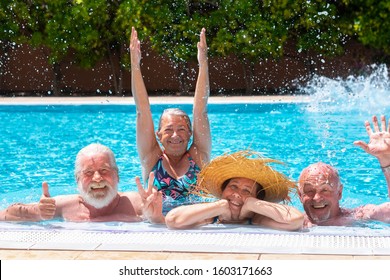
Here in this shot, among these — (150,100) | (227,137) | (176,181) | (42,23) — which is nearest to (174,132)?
(176,181)

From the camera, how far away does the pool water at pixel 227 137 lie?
7633mm

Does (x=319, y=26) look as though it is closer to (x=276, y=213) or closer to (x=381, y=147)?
(x=381, y=147)

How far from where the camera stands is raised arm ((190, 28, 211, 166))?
5.05 metres

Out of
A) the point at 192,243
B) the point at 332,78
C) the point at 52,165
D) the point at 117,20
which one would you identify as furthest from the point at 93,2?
the point at 192,243

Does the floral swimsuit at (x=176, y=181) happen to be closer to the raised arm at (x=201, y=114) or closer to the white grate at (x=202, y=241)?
the raised arm at (x=201, y=114)

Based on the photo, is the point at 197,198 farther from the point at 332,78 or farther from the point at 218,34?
the point at 332,78

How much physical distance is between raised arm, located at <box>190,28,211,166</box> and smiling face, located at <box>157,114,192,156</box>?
8 centimetres

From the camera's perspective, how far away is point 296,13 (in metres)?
16.1

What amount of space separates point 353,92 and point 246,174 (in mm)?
11663

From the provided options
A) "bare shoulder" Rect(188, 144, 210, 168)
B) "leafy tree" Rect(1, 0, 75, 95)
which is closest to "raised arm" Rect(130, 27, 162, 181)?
"bare shoulder" Rect(188, 144, 210, 168)

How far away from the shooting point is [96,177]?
437 cm

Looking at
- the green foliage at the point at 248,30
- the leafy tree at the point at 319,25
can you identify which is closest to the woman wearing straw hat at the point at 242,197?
the green foliage at the point at 248,30

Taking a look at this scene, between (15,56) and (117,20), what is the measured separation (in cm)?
320

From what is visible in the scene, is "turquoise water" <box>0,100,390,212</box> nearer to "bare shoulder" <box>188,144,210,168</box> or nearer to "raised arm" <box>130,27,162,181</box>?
"bare shoulder" <box>188,144,210,168</box>
